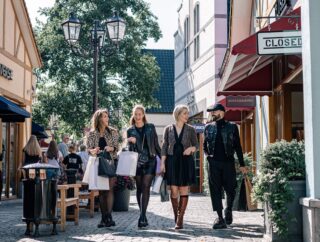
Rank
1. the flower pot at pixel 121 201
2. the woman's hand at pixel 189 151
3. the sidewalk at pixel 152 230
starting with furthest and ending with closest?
1. the flower pot at pixel 121 201
2. the woman's hand at pixel 189 151
3. the sidewalk at pixel 152 230

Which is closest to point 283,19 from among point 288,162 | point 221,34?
point 288,162

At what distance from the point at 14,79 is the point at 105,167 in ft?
34.9

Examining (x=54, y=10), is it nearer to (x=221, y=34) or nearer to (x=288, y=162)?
(x=221, y=34)

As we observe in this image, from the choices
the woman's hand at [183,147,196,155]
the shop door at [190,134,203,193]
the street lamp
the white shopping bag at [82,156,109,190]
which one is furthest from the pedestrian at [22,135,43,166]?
the shop door at [190,134,203,193]

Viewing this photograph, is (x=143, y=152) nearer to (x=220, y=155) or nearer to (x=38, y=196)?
(x=220, y=155)

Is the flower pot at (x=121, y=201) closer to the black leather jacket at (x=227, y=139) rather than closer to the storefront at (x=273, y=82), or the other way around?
the storefront at (x=273, y=82)

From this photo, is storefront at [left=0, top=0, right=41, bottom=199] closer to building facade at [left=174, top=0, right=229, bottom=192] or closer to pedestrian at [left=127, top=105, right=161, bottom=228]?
building facade at [left=174, top=0, right=229, bottom=192]

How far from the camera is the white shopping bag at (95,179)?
934 centimetres

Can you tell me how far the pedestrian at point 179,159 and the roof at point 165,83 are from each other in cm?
3843

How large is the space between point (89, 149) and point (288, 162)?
334 centimetres

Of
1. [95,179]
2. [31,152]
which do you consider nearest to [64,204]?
[95,179]

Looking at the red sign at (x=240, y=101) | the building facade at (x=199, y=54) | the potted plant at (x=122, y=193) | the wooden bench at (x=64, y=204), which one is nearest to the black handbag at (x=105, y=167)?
the wooden bench at (x=64, y=204)

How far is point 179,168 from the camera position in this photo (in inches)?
363

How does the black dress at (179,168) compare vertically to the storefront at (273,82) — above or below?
below
